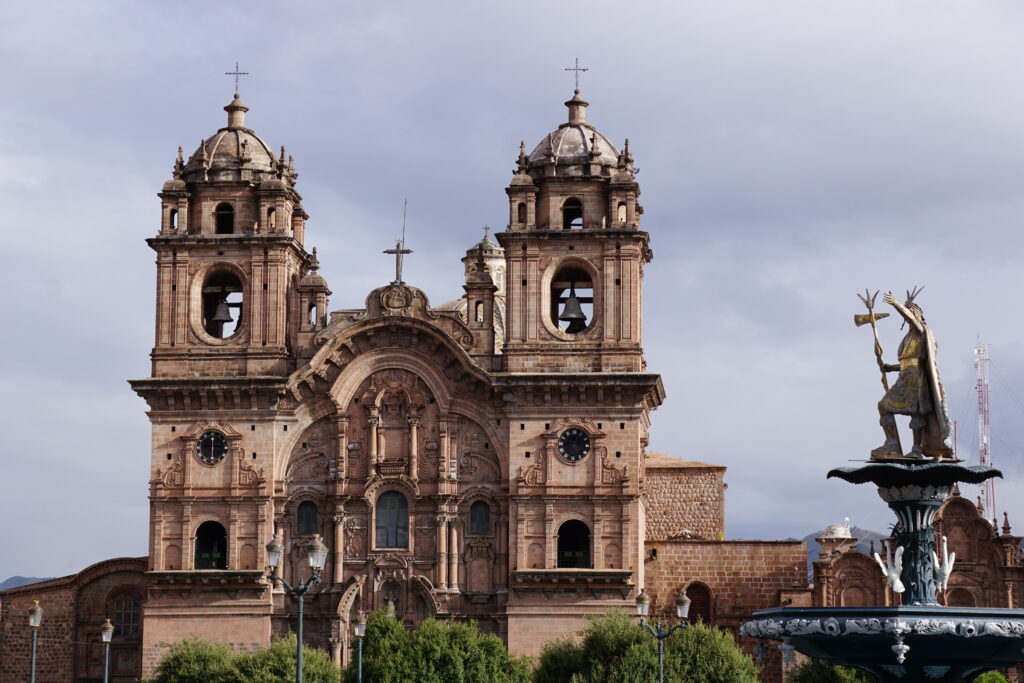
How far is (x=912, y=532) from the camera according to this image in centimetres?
3316

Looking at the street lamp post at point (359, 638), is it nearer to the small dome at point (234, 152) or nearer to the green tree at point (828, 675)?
the green tree at point (828, 675)

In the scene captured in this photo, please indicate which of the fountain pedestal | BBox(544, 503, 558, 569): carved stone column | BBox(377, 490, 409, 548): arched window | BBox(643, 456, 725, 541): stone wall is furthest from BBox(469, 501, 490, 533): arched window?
the fountain pedestal

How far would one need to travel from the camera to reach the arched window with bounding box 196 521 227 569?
63844 millimetres

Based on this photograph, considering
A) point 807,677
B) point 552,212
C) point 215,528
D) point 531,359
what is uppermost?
point 552,212

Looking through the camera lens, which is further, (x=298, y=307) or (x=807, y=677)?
(x=298, y=307)

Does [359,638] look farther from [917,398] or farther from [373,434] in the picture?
[917,398]

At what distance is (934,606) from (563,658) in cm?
2773

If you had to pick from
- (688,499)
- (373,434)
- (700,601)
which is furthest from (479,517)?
(688,499)

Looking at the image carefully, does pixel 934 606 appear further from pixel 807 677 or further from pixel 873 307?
pixel 807 677

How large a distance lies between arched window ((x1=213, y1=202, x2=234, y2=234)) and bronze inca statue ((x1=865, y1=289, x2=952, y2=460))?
36.1 meters

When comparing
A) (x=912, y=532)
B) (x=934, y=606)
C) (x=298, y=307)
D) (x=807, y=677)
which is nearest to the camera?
(x=934, y=606)

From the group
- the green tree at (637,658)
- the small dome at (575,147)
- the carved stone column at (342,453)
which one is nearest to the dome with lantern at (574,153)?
the small dome at (575,147)

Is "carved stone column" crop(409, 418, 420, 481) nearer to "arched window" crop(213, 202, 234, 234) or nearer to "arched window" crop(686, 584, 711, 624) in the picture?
"arched window" crop(213, 202, 234, 234)

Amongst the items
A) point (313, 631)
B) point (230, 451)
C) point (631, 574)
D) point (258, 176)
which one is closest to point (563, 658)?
point (631, 574)
